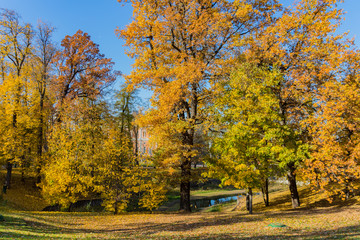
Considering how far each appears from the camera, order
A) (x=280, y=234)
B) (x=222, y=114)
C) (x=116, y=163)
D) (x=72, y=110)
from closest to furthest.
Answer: (x=280, y=234) → (x=222, y=114) → (x=116, y=163) → (x=72, y=110)

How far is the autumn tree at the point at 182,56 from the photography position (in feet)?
51.0

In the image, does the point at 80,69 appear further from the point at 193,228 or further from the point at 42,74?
the point at 193,228

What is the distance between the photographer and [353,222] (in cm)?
977

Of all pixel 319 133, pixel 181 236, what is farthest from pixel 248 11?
pixel 181 236

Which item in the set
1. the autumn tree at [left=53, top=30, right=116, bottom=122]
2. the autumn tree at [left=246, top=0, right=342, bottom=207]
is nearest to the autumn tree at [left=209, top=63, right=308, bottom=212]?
the autumn tree at [left=246, top=0, right=342, bottom=207]

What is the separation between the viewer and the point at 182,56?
16359 mm

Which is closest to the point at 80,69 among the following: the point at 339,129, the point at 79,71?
the point at 79,71

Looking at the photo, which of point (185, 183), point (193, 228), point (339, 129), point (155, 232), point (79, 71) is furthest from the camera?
point (79, 71)

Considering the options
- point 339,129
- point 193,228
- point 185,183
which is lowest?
point 193,228

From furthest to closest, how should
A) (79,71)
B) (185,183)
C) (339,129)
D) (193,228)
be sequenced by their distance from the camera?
(79,71) < (185,183) < (339,129) < (193,228)

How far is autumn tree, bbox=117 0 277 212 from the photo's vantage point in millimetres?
15547

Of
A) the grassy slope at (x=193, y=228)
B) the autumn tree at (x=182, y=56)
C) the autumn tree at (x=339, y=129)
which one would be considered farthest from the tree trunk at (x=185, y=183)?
the autumn tree at (x=339, y=129)

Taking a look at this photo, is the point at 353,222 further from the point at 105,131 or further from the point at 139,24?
the point at 105,131

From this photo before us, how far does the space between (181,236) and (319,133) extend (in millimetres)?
9815
